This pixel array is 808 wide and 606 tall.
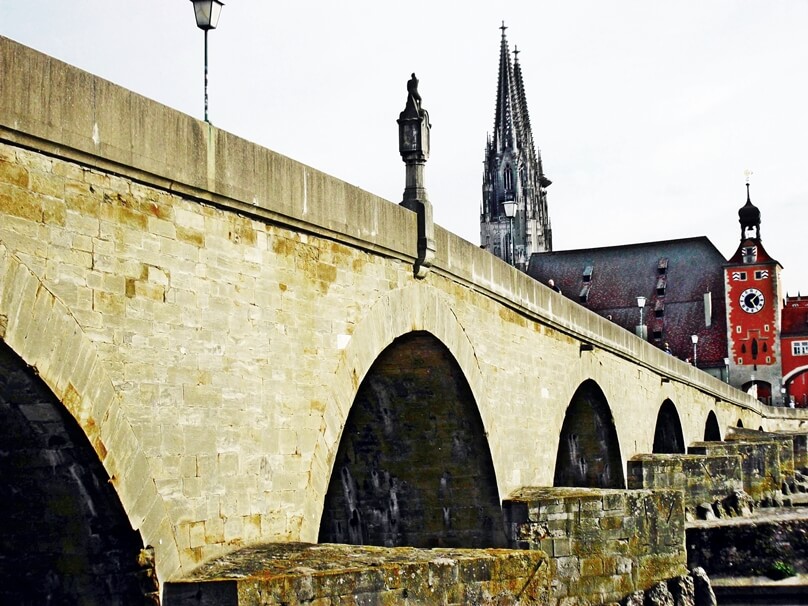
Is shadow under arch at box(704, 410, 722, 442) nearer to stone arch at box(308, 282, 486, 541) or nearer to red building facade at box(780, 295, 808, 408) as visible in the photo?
stone arch at box(308, 282, 486, 541)

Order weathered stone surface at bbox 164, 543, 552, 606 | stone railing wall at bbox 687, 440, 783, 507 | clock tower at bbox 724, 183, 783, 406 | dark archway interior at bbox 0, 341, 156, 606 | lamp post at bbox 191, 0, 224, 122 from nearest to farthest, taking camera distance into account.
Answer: dark archway interior at bbox 0, 341, 156, 606 → weathered stone surface at bbox 164, 543, 552, 606 → lamp post at bbox 191, 0, 224, 122 → stone railing wall at bbox 687, 440, 783, 507 → clock tower at bbox 724, 183, 783, 406

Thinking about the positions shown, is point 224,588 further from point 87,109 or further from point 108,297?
point 87,109

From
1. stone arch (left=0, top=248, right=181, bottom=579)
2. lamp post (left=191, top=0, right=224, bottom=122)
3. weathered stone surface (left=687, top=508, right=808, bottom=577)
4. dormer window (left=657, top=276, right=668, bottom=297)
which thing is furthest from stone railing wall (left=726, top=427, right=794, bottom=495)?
dormer window (left=657, top=276, right=668, bottom=297)

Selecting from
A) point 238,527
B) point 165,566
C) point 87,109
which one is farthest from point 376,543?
point 87,109

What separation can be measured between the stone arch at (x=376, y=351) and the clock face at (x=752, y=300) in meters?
64.0

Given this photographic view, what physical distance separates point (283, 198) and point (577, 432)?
45.7ft

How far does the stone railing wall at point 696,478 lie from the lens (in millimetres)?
23203

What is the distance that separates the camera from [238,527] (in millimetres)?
8508

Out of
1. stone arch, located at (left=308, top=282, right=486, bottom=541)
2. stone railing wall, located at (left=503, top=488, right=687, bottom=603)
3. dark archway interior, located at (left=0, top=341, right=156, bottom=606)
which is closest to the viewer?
dark archway interior, located at (left=0, top=341, right=156, bottom=606)

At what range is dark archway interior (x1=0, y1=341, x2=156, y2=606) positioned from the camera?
276 inches

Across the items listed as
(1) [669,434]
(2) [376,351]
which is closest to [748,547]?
(1) [669,434]

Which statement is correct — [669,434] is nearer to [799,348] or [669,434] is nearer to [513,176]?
[799,348]

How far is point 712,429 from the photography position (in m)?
40.7

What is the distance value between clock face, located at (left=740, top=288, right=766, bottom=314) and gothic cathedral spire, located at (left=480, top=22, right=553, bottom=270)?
79.0ft
